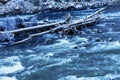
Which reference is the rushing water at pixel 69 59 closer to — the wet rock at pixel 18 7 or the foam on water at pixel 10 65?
A: the foam on water at pixel 10 65

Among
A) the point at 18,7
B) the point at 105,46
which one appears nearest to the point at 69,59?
the point at 105,46

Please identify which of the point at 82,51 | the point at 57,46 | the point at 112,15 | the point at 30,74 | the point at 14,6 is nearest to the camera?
the point at 30,74

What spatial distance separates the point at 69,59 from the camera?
13.1m

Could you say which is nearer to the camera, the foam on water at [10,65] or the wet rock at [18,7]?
the foam on water at [10,65]

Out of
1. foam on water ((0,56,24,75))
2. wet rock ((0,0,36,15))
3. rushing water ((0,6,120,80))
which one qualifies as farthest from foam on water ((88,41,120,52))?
wet rock ((0,0,36,15))

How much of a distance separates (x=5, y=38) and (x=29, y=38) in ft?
3.62

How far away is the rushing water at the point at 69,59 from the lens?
11531mm

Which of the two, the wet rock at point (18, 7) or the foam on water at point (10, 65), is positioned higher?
the foam on water at point (10, 65)

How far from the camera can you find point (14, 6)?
2416 cm

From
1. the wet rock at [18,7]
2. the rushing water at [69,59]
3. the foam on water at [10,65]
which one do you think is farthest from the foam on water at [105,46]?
the wet rock at [18,7]

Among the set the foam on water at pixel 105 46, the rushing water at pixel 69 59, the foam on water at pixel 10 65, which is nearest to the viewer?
the rushing water at pixel 69 59

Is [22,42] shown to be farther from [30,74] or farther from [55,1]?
[55,1]

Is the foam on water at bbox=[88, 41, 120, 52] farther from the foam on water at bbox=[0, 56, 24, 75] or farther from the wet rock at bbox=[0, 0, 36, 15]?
the wet rock at bbox=[0, 0, 36, 15]

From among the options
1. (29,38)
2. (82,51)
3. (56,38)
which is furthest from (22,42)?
(82,51)
